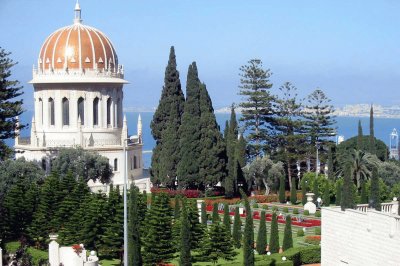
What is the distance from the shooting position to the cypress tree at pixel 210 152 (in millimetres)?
60344

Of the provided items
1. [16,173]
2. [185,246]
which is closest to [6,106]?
[16,173]

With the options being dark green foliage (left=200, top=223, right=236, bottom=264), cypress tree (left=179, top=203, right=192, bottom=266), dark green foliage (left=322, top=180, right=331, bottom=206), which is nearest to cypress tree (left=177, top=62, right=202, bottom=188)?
dark green foliage (left=322, top=180, right=331, bottom=206)

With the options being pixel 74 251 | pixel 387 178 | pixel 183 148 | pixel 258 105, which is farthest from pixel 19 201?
pixel 258 105

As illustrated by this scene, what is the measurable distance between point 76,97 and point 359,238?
41.6 metres

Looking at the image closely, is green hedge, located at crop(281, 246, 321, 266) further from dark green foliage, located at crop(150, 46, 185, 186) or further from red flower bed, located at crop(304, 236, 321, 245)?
dark green foliage, located at crop(150, 46, 185, 186)

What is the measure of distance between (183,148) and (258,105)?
1534cm

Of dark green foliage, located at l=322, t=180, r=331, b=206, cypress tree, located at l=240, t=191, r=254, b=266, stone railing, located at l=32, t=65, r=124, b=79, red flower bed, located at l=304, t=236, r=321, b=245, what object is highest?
stone railing, located at l=32, t=65, r=124, b=79

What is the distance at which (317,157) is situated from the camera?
72250 mm

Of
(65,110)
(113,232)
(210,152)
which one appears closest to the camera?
(113,232)

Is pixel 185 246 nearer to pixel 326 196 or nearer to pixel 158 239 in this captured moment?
pixel 158 239

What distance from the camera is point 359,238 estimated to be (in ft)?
103

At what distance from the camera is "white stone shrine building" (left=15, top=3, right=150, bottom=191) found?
226ft

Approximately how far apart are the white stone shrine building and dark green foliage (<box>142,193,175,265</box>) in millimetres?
29303

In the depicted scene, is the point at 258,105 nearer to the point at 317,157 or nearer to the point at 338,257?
the point at 317,157
